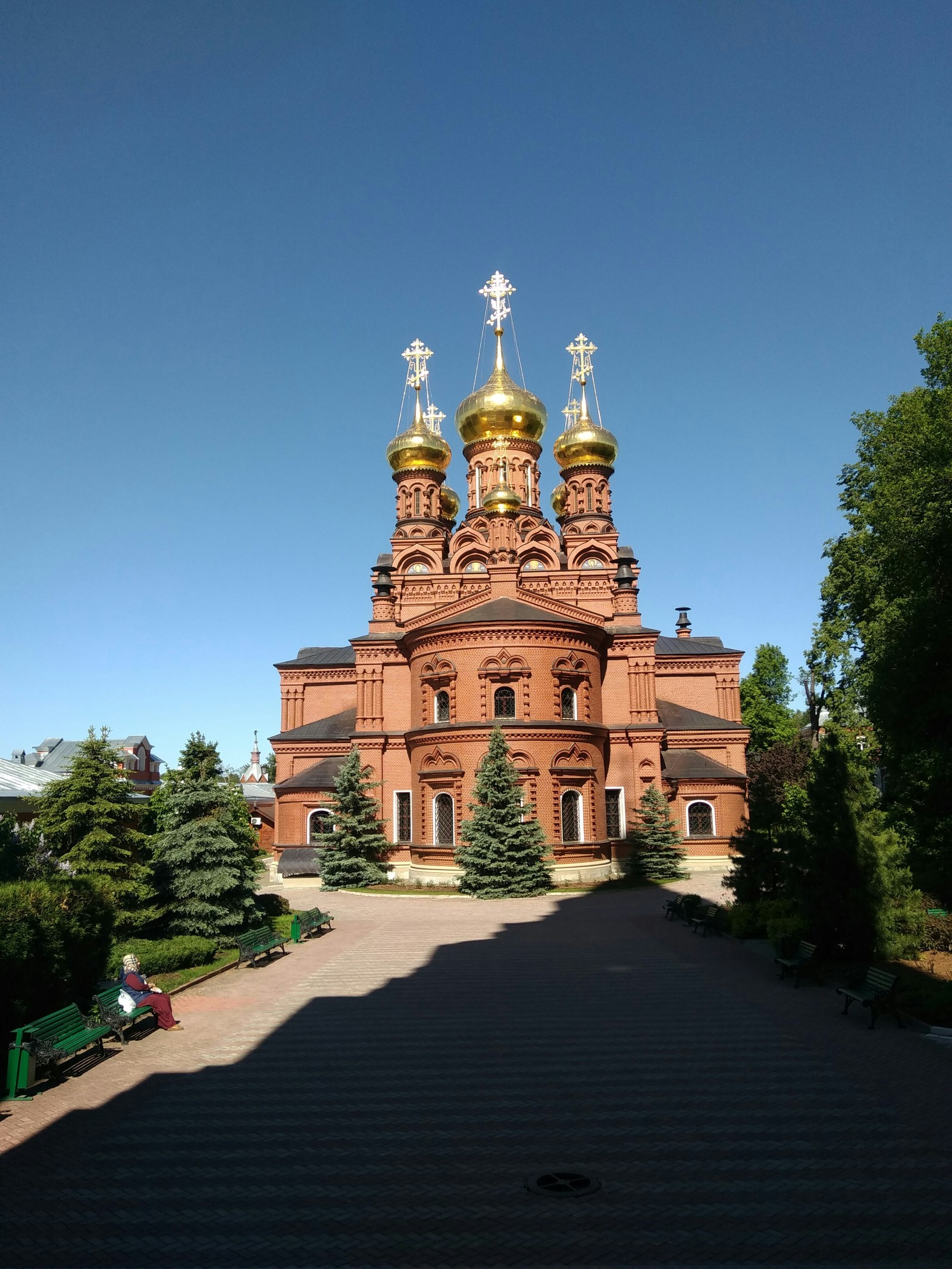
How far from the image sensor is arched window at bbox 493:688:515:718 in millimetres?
31172

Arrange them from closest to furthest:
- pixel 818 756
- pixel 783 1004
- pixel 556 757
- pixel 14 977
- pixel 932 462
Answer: pixel 14 977, pixel 783 1004, pixel 818 756, pixel 932 462, pixel 556 757

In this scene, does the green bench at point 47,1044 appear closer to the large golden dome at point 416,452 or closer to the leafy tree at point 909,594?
the leafy tree at point 909,594

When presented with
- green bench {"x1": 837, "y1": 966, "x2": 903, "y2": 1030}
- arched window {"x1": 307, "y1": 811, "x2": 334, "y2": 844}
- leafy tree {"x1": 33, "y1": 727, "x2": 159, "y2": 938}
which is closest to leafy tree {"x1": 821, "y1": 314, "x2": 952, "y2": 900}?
green bench {"x1": 837, "y1": 966, "x2": 903, "y2": 1030}

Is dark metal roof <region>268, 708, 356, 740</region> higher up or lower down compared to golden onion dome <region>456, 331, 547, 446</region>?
lower down

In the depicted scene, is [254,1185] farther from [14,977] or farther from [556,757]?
[556,757]

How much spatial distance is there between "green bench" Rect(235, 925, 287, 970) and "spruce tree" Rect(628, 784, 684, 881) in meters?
17.2

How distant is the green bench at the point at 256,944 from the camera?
16922 mm

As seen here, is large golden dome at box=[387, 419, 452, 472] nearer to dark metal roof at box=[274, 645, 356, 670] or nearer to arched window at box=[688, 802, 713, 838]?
dark metal roof at box=[274, 645, 356, 670]

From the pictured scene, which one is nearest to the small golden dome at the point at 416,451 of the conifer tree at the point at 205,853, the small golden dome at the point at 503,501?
the small golden dome at the point at 503,501

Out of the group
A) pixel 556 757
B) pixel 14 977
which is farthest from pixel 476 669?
pixel 14 977

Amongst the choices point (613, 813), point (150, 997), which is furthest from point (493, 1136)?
point (613, 813)

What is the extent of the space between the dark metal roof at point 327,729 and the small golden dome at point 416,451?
45.2 ft

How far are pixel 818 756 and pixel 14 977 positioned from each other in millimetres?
14336

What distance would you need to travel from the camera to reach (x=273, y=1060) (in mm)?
10914
